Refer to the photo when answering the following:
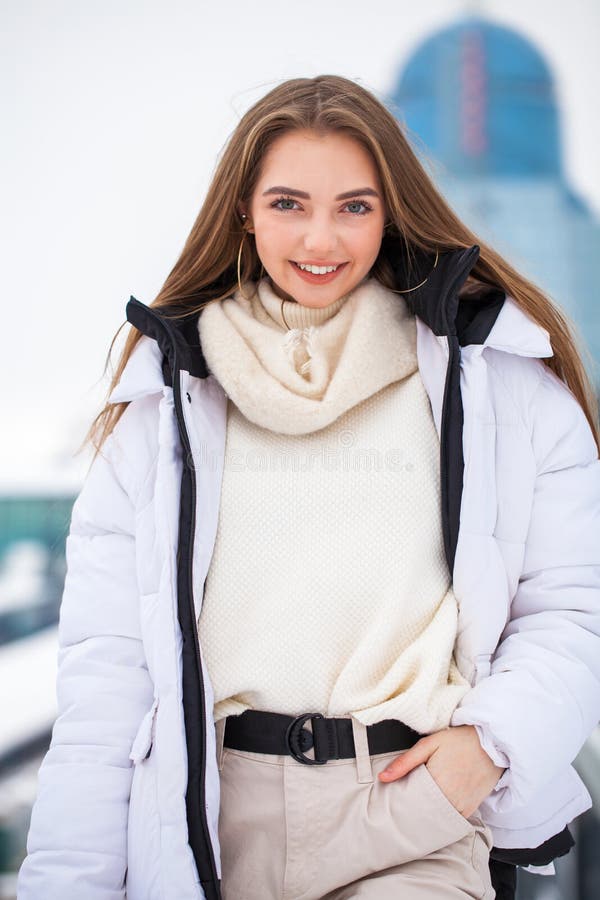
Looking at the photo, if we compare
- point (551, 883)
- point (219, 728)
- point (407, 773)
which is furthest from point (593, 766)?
point (219, 728)

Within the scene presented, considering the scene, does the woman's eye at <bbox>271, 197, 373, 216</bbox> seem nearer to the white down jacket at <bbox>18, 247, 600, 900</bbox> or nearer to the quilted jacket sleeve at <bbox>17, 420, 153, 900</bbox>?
the white down jacket at <bbox>18, 247, 600, 900</bbox>

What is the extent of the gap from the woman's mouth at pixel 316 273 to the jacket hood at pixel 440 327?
0.13 meters

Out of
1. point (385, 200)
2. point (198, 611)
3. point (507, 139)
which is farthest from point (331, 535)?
point (507, 139)

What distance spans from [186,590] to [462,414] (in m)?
0.46

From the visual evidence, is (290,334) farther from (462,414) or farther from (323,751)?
(323,751)

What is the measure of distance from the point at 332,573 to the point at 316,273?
1.54ft

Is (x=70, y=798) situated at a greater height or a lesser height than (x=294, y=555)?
lesser

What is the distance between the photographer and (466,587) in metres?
1.07

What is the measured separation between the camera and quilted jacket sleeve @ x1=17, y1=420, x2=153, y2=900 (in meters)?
1.07

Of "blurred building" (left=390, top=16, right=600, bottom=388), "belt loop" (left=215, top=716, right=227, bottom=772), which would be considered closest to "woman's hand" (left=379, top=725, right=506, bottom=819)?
"belt loop" (left=215, top=716, right=227, bottom=772)

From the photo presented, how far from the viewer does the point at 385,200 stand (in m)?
1.22

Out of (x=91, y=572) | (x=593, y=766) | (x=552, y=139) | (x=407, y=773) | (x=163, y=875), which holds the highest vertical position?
(x=552, y=139)

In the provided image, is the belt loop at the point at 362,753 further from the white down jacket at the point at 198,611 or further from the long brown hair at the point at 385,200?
the long brown hair at the point at 385,200

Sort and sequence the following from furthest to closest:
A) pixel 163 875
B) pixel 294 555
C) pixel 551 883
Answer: pixel 551 883 < pixel 294 555 < pixel 163 875
